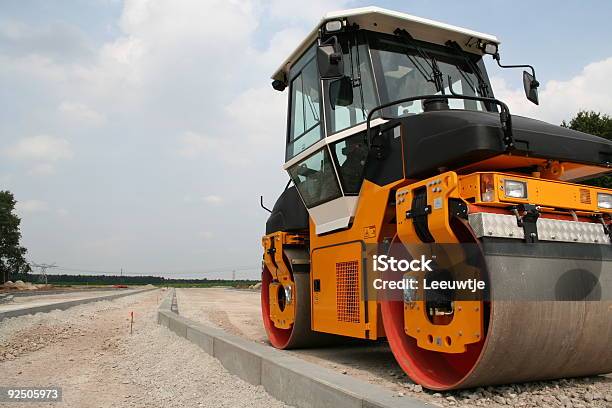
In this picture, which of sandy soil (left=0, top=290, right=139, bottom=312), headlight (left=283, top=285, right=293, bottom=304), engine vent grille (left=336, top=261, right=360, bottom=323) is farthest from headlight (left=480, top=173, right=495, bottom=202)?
sandy soil (left=0, top=290, right=139, bottom=312)

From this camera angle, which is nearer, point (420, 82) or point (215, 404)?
point (215, 404)

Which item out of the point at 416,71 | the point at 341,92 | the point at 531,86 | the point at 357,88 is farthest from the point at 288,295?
the point at 531,86

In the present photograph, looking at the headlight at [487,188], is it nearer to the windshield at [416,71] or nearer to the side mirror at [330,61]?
the windshield at [416,71]

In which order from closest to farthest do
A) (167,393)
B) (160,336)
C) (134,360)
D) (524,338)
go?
1. (524,338)
2. (167,393)
3. (134,360)
4. (160,336)

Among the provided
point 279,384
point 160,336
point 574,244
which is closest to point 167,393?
point 279,384

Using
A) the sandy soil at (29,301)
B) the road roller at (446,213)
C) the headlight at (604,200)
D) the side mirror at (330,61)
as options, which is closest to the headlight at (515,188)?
the road roller at (446,213)

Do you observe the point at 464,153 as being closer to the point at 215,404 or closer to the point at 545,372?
the point at 545,372

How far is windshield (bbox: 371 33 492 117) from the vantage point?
499cm

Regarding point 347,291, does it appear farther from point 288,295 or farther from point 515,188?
point 515,188

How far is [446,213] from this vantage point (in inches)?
140

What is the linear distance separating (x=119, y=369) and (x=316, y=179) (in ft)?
10.8

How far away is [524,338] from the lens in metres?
3.33

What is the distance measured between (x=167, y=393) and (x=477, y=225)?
10.2 feet

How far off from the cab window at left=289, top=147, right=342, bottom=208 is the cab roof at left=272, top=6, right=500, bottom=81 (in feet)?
4.11
